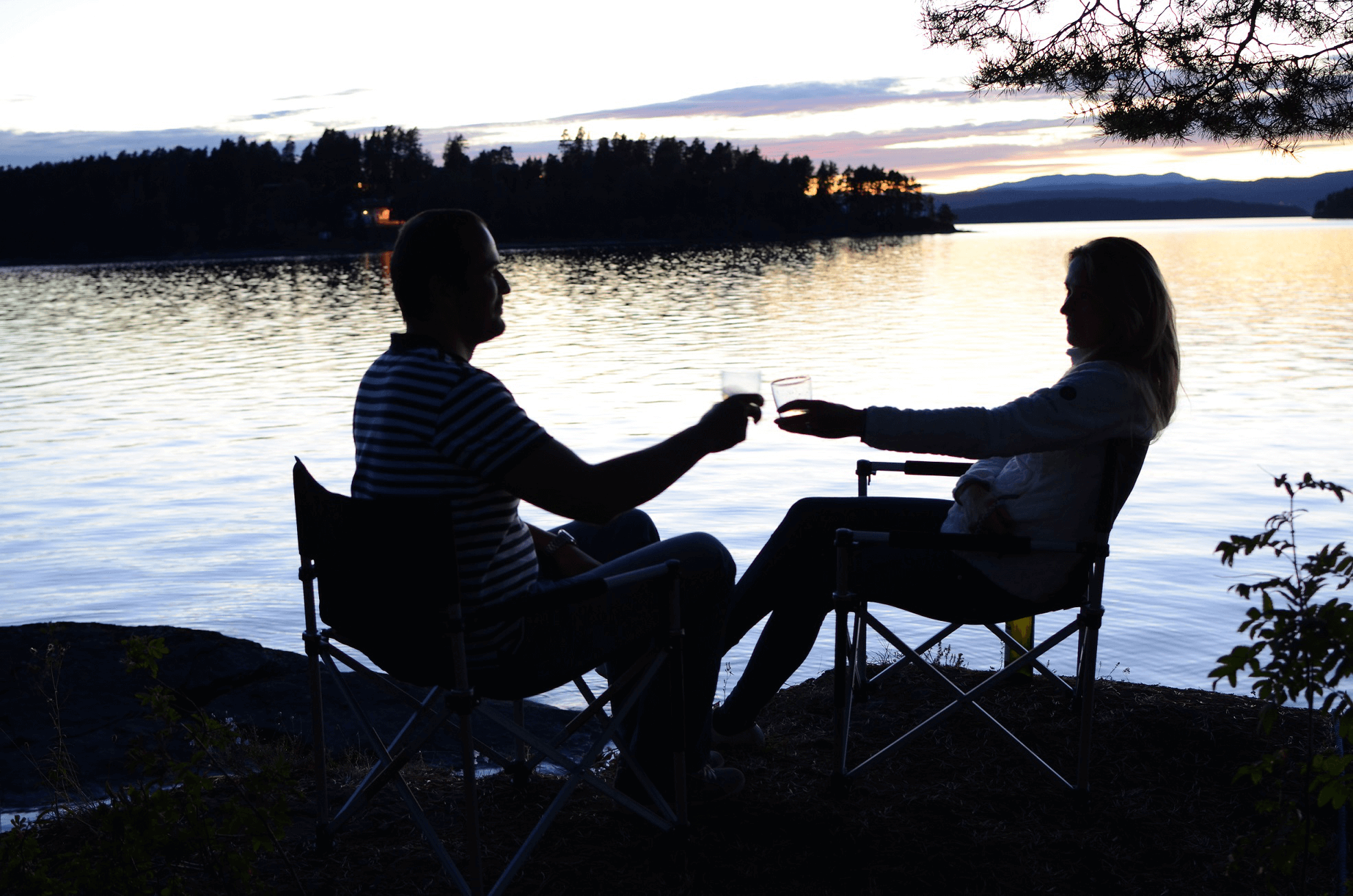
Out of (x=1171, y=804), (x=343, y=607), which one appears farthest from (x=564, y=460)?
(x=1171, y=804)

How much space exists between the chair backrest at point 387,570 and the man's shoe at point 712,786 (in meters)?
1.00

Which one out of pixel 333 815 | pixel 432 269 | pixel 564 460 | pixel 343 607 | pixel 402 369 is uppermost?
pixel 432 269

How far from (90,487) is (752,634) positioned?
24.0 ft

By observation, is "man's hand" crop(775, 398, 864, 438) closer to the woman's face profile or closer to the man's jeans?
the man's jeans

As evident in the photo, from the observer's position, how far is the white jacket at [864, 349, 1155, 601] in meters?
3.11

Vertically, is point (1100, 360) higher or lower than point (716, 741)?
higher

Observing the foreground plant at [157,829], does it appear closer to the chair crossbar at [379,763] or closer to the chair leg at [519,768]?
the chair crossbar at [379,763]

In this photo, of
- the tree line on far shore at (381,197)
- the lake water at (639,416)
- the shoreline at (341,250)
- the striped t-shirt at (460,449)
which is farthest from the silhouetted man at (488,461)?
the tree line on far shore at (381,197)

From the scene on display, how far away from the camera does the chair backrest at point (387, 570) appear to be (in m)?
2.37

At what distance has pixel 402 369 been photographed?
8.32ft

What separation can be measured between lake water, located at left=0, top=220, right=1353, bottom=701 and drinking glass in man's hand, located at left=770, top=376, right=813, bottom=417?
8.14 feet

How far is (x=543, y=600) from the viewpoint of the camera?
252 cm

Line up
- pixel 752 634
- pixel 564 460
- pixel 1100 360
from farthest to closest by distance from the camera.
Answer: pixel 752 634 < pixel 1100 360 < pixel 564 460

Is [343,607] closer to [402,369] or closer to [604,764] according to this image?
[402,369]
